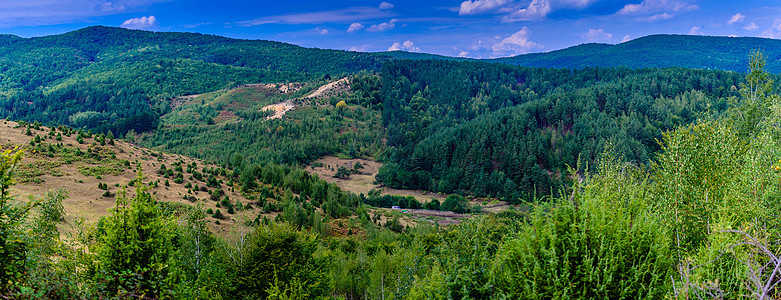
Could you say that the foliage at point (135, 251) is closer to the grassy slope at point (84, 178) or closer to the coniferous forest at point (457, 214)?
the coniferous forest at point (457, 214)

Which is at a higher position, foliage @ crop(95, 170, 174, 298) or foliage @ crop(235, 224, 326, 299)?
foliage @ crop(95, 170, 174, 298)

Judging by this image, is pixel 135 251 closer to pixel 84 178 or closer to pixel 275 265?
pixel 275 265

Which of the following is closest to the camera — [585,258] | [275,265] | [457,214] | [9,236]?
[585,258]

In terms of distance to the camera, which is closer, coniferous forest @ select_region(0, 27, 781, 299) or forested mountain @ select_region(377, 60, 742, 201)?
coniferous forest @ select_region(0, 27, 781, 299)

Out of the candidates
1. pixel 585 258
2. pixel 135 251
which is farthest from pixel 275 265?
pixel 585 258

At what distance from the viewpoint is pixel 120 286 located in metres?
11.8

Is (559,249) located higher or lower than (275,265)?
higher

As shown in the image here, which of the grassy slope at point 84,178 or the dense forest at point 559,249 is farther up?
the dense forest at point 559,249

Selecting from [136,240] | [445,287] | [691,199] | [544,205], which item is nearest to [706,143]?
[691,199]

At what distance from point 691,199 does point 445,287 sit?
10.3 meters

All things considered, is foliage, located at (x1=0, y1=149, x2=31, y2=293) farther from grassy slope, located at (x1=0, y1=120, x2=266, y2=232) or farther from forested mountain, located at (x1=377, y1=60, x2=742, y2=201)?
forested mountain, located at (x1=377, y1=60, x2=742, y2=201)

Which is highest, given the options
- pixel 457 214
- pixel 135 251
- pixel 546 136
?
pixel 135 251

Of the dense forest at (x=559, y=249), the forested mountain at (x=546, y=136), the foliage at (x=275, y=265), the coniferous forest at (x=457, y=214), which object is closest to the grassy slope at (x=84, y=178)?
the coniferous forest at (x=457, y=214)

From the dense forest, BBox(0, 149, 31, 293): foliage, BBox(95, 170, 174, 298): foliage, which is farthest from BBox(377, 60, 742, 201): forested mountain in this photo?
BBox(0, 149, 31, 293): foliage
